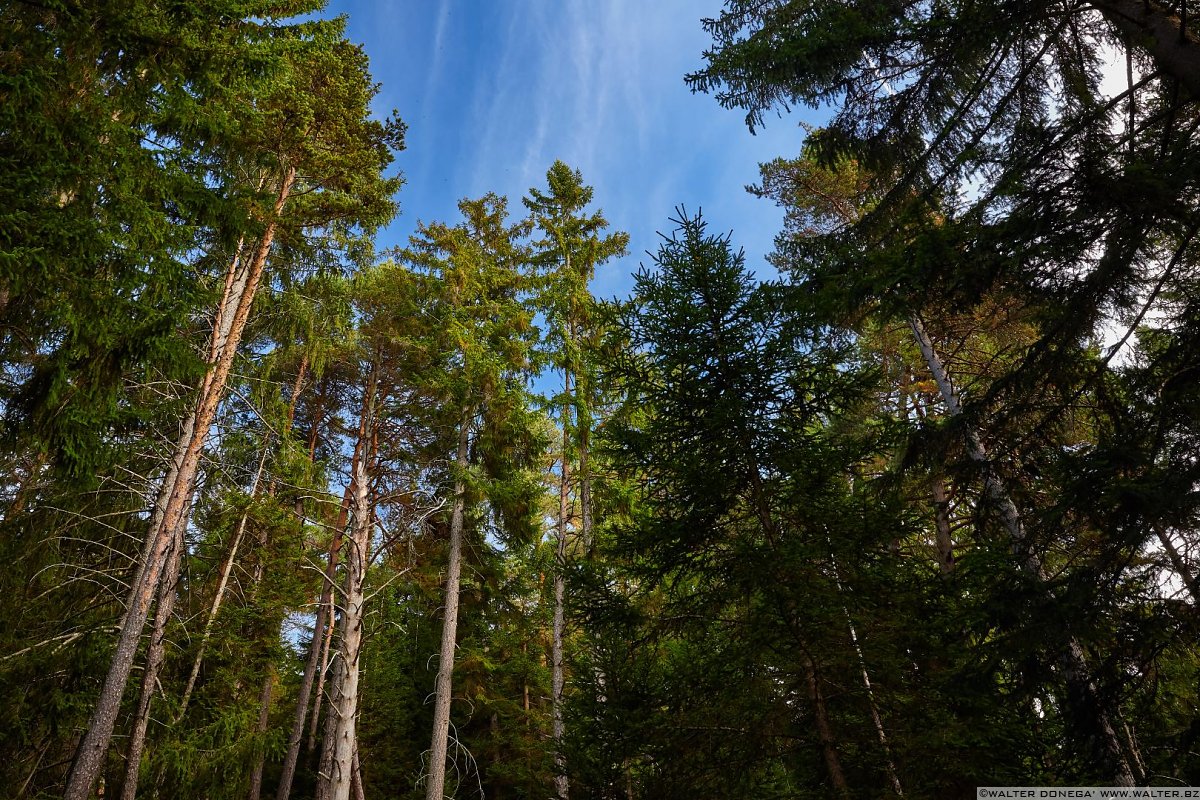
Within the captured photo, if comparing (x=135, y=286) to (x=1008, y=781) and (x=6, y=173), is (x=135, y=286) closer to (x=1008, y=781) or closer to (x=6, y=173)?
(x=6, y=173)

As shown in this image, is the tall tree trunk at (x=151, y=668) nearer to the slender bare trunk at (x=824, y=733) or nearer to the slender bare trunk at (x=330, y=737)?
the slender bare trunk at (x=330, y=737)

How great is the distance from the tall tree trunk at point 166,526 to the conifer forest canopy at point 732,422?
0.18 ft

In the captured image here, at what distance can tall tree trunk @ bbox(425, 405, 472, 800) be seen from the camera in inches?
375

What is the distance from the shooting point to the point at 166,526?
7.76 m

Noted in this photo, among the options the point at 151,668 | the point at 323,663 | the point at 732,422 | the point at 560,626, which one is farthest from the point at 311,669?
the point at 732,422

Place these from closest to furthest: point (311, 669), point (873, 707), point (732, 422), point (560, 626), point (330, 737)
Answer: point (873, 707) < point (732, 422) < point (330, 737) < point (560, 626) < point (311, 669)

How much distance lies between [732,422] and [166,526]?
795cm

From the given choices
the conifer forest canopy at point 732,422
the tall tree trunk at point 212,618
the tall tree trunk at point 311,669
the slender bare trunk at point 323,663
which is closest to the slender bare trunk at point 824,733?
the conifer forest canopy at point 732,422

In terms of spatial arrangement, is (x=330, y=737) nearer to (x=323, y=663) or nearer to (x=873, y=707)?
(x=323, y=663)

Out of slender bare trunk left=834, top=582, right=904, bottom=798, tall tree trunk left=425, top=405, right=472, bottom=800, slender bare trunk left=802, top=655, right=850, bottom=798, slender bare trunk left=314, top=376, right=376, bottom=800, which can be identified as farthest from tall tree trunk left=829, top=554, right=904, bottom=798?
tall tree trunk left=425, top=405, right=472, bottom=800

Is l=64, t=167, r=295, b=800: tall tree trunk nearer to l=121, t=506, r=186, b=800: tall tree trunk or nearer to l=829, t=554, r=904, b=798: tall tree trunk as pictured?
l=121, t=506, r=186, b=800: tall tree trunk

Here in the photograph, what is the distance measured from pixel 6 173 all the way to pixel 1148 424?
8460 millimetres

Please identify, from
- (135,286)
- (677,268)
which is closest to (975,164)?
(677,268)

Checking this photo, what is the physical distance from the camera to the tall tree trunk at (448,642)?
9.52 metres
